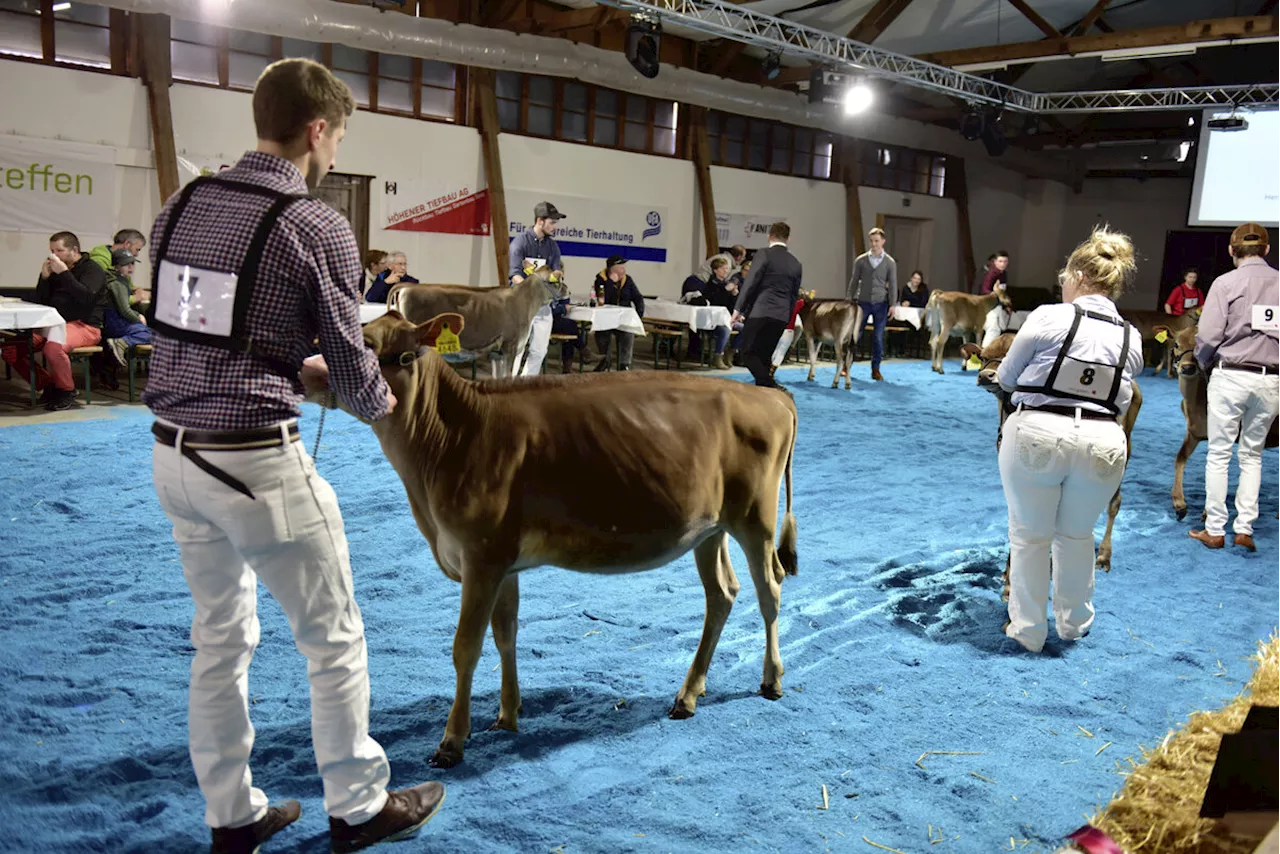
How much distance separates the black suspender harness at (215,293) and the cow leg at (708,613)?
1900mm

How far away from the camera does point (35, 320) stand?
7.84 m

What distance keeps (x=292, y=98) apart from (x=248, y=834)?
179cm

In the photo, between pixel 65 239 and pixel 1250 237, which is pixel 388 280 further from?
pixel 1250 237

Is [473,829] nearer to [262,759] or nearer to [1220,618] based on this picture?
[262,759]

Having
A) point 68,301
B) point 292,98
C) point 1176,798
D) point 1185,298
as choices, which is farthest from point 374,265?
point 1185,298

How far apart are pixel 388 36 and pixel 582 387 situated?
1059 centimetres

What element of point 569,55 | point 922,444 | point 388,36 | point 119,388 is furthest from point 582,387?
point 569,55

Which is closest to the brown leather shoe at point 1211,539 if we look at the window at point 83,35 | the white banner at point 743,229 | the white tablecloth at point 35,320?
the white tablecloth at point 35,320

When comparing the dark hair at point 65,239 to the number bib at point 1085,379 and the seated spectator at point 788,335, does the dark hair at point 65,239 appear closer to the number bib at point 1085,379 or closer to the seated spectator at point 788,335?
the seated spectator at point 788,335

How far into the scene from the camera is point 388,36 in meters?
12.3

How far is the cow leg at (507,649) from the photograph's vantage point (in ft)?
10.7

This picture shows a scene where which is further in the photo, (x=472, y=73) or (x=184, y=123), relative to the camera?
(x=472, y=73)

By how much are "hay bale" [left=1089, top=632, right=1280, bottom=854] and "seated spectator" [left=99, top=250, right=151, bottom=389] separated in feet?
27.6

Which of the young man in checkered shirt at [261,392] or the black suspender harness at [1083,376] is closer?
the young man in checkered shirt at [261,392]
